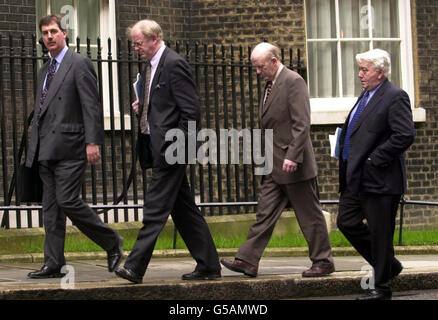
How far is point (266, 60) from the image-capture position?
782 cm

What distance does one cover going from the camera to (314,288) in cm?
770

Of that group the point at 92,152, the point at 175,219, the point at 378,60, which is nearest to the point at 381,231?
the point at 378,60

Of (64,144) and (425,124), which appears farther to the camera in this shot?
(425,124)

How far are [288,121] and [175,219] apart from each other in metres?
1.15

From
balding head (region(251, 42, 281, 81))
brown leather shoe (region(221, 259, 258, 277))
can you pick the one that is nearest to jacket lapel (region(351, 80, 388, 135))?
balding head (region(251, 42, 281, 81))

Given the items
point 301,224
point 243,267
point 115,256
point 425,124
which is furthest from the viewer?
point 425,124

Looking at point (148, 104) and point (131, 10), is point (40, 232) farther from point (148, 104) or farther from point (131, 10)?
point (131, 10)

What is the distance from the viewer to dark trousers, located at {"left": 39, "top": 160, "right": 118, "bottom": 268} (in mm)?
7410

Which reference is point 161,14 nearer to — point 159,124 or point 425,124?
point 425,124

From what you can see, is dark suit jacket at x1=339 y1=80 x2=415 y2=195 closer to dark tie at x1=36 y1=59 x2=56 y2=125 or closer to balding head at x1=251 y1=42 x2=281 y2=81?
balding head at x1=251 y1=42 x2=281 y2=81

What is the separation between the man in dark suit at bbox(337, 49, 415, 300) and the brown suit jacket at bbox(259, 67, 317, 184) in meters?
0.37
